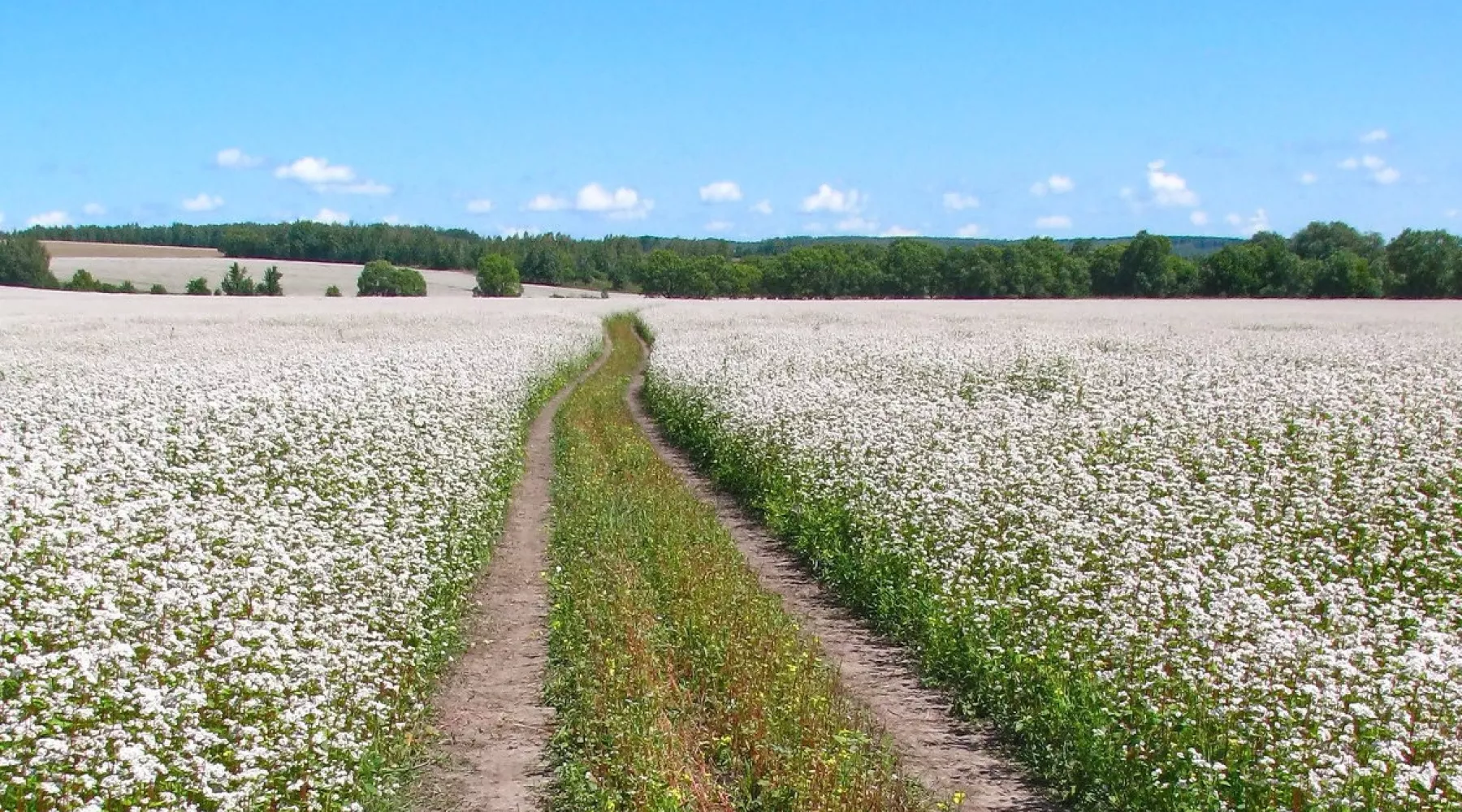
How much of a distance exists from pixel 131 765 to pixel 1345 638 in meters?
6.58

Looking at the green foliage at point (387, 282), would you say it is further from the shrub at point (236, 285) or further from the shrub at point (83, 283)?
the shrub at point (83, 283)

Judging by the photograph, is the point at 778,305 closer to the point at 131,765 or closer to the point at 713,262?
the point at 713,262

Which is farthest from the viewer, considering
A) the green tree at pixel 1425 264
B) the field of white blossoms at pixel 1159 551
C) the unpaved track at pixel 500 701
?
the green tree at pixel 1425 264

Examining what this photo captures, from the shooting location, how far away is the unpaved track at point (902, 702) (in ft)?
22.6

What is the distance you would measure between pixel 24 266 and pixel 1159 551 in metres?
105

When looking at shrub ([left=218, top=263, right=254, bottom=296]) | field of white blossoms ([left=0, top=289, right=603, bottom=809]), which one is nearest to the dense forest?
shrub ([left=218, top=263, right=254, bottom=296])

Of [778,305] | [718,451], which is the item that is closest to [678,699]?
[718,451]

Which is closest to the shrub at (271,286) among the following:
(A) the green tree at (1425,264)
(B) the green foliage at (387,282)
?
(B) the green foliage at (387,282)

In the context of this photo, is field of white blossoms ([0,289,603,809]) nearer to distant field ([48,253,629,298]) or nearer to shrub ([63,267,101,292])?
shrub ([63,267,101,292])

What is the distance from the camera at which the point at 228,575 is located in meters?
7.87

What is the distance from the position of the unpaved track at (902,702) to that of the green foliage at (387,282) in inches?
3993

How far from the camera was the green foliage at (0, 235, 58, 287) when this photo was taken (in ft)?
304

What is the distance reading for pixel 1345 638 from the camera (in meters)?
6.64

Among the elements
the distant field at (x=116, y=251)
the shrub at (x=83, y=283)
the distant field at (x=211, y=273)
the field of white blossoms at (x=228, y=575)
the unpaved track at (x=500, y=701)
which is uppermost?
the distant field at (x=116, y=251)
